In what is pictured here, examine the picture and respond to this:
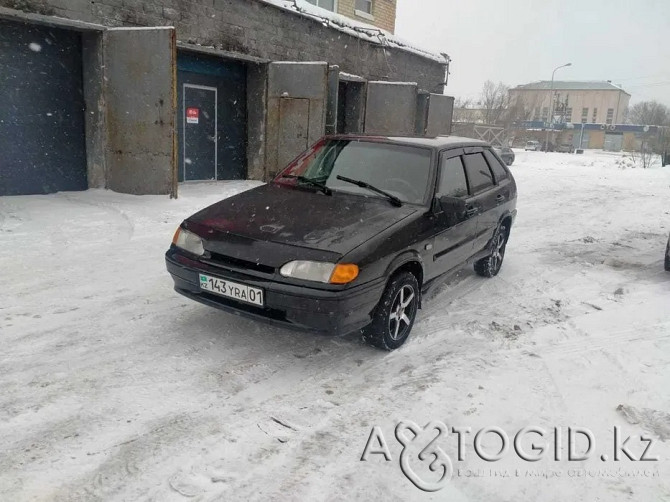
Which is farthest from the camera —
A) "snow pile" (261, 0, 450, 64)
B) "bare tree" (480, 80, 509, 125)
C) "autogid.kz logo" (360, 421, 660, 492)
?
"bare tree" (480, 80, 509, 125)

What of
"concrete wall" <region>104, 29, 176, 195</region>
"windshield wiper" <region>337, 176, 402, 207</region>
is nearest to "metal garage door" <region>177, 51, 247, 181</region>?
"concrete wall" <region>104, 29, 176, 195</region>

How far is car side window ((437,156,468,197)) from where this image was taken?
4457 millimetres

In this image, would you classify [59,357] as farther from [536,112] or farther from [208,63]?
[536,112]

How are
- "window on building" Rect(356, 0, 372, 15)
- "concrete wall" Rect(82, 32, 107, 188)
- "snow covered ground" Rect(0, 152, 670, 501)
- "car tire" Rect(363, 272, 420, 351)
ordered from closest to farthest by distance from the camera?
"snow covered ground" Rect(0, 152, 670, 501), "car tire" Rect(363, 272, 420, 351), "concrete wall" Rect(82, 32, 107, 188), "window on building" Rect(356, 0, 372, 15)

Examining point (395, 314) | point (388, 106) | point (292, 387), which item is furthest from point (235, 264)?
point (388, 106)

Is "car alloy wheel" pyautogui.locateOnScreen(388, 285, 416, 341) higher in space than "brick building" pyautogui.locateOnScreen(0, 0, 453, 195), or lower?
lower

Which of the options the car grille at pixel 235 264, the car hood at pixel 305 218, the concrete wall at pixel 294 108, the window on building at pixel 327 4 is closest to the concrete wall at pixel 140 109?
the concrete wall at pixel 294 108

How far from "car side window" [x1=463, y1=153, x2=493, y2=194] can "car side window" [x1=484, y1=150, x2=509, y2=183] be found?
165 mm

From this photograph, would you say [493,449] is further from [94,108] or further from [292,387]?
[94,108]

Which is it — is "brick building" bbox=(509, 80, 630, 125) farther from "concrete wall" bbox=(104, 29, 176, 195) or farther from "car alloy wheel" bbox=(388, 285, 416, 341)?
"car alloy wheel" bbox=(388, 285, 416, 341)

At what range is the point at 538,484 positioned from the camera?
2498 mm

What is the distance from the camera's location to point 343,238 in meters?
3.51

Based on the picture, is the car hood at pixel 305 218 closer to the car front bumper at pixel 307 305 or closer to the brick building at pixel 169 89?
the car front bumper at pixel 307 305

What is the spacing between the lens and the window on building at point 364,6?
57.0ft
